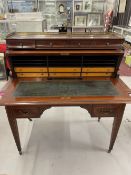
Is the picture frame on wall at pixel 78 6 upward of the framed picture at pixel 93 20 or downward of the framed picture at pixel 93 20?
upward

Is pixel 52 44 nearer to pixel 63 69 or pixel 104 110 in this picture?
pixel 63 69

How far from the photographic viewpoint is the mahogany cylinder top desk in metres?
1.18

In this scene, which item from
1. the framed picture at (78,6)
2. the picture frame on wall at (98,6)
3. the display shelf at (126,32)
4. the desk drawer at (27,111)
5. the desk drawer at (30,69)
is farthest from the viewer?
the picture frame on wall at (98,6)

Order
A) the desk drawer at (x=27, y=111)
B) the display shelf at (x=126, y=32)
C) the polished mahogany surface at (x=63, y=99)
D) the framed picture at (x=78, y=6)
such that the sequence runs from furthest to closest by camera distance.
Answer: the framed picture at (x=78, y=6), the display shelf at (x=126, y=32), the desk drawer at (x=27, y=111), the polished mahogany surface at (x=63, y=99)

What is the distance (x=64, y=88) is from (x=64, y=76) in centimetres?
19

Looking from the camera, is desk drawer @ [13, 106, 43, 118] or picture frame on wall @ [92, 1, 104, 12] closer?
desk drawer @ [13, 106, 43, 118]

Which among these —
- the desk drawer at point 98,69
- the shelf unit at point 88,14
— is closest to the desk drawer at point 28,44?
the desk drawer at point 98,69

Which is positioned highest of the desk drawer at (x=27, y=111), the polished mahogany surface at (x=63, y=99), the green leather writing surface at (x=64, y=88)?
the green leather writing surface at (x=64, y=88)

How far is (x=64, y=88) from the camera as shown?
4.31 feet

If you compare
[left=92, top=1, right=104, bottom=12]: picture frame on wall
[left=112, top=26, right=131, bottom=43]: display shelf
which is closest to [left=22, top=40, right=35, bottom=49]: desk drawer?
[left=112, top=26, right=131, bottom=43]: display shelf

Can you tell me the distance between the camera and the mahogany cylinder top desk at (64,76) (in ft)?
3.89

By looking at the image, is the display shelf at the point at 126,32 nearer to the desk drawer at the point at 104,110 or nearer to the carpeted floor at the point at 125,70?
the carpeted floor at the point at 125,70

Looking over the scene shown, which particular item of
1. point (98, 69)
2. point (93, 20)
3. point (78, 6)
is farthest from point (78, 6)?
point (98, 69)

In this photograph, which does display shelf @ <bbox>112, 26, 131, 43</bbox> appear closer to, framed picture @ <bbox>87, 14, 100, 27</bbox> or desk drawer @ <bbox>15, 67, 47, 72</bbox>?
framed picture @ <bbox>87, 14, 100, 27</bbox>
